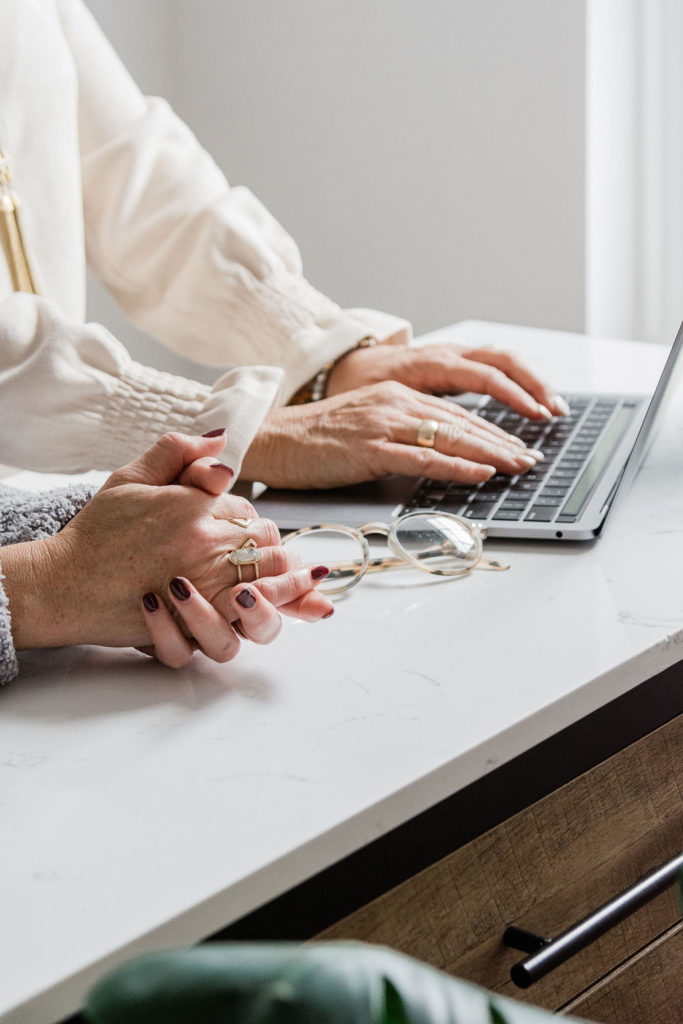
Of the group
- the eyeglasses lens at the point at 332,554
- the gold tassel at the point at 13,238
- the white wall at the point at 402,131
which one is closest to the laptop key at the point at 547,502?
the eyeglasses lens at the point at 332,554

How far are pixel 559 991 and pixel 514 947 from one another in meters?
0.06

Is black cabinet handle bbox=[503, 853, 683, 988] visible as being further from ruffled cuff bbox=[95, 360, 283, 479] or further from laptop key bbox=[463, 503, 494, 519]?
ruffled cuff bbox=[95, 360, 283, 479]

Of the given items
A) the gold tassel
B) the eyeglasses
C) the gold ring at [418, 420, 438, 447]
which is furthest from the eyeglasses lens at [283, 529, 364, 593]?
the gold tassel

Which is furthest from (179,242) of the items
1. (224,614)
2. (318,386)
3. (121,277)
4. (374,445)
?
(224,614)

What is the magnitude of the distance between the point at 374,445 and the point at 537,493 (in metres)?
0.13

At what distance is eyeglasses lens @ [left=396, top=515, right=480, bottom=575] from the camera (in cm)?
74

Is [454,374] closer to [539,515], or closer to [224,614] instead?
[539,515]

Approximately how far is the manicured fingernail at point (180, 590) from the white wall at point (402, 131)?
7.22 feet

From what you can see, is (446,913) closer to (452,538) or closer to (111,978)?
(452,538)

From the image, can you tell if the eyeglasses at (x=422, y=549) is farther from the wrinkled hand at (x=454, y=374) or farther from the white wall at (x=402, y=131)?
the white wall at (x=402, y=131)

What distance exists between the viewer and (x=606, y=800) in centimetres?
63

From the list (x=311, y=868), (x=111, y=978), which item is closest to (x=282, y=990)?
(x=111, y=978)

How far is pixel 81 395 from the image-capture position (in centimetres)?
88

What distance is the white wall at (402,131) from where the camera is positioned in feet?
8.52
